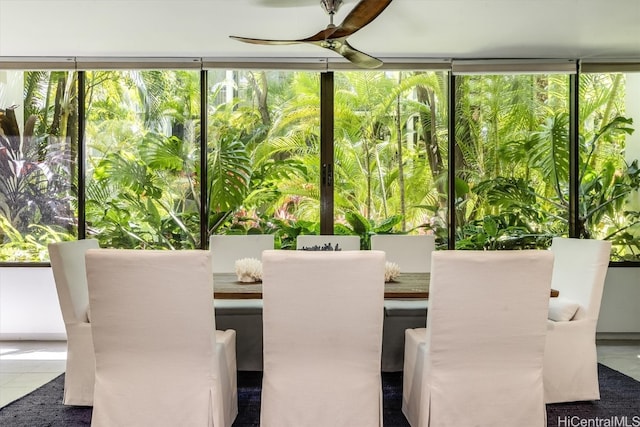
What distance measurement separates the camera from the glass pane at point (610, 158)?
476 centimetres

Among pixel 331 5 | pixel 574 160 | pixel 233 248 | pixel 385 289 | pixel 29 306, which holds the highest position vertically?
pixel 331 5

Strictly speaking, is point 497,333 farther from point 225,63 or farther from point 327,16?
point 225,63

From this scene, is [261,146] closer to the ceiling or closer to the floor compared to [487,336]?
closer to the ceiling

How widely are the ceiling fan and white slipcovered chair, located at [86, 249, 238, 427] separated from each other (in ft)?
4.71

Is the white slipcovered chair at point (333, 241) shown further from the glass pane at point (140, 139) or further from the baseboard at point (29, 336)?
the baseboard at point (29, 336)

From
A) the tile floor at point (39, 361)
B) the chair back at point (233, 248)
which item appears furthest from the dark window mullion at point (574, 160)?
the chair back at point (233, 248)

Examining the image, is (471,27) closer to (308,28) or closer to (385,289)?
(308,28)

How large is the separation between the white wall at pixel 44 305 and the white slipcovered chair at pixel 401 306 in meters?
1.94

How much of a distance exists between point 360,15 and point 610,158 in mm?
3176

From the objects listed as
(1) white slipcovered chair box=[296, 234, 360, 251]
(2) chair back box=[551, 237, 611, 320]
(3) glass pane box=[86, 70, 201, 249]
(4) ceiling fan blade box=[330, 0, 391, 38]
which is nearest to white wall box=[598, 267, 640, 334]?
(2) chair back box=[551, 237, 611, 320]

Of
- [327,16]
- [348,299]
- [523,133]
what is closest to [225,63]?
[327,16]

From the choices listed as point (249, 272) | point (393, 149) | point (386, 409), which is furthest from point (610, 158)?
point (249, 272)

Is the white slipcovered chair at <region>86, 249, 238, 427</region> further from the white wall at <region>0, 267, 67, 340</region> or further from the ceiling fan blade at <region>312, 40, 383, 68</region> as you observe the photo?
the white wall at <region>0, 267, 67, 340</region>

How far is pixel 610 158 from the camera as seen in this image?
188 inches
